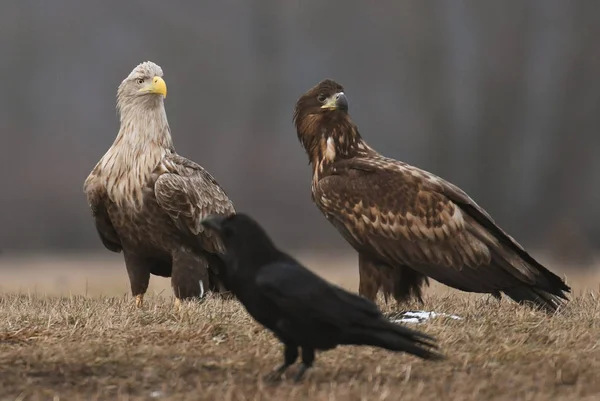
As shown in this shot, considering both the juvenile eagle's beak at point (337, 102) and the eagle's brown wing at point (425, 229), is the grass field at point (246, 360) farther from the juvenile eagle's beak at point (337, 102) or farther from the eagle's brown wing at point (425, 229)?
the juvenile eagle's beak at point (337, 102)

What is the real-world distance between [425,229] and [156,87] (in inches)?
114

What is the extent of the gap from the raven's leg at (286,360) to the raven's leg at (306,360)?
0.23ft

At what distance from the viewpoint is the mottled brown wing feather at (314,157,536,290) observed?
26.3ft

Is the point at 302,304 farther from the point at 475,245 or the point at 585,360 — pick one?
the point at 475,245

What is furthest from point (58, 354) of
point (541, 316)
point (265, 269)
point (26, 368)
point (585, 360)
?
point (541, 316)

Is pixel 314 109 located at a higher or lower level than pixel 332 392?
higher

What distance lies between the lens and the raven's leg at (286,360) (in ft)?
17.0

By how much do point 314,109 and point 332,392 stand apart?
4.42 metres

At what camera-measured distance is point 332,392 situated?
190 inches

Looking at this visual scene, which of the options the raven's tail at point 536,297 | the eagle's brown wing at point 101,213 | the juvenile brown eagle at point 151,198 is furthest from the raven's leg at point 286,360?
the eagle's brown wing at point 101,213

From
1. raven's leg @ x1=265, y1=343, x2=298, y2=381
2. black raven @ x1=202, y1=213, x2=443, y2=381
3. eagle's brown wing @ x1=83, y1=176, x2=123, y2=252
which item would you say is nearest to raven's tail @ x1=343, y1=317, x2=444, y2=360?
black raven @ x1=202, y1=213, x2=443, y2=381

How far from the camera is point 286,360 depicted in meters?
5.24

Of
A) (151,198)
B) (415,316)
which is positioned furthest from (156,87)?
(415,316)

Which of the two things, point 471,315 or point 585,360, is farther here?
point 471,315
